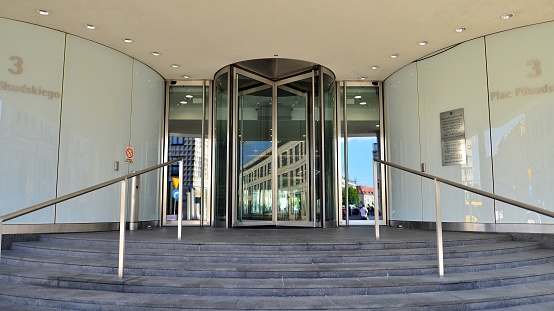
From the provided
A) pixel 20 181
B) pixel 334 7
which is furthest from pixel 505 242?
pixel 20 181

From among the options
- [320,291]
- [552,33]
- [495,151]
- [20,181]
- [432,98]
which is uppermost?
[552,33]

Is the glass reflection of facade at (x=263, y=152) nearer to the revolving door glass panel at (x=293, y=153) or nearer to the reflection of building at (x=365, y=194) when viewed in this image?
the revolving door glass panel at (x=293, y=153)

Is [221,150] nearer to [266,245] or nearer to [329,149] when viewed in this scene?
[329,149]

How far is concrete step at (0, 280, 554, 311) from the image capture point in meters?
3.50

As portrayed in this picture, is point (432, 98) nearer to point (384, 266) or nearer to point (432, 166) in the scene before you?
point (432, 166)

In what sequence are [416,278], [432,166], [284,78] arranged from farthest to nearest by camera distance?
[284,78] < [432,166] < [416,278]

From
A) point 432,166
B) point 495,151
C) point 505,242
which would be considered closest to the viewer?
point 505,242

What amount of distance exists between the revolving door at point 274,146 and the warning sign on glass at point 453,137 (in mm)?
2284

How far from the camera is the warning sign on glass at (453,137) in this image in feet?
25.0

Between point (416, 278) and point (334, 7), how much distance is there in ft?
12.7

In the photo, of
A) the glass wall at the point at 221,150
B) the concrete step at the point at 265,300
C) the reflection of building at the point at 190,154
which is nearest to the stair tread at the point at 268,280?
the concrete step at the point at 265,300

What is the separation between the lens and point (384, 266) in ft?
14.5

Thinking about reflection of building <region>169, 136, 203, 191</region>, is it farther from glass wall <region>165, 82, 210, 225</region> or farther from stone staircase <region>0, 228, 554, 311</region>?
stone staircase <region>0, 228, 554, 311</region>

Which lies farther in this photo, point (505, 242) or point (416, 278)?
point (505, 242)
